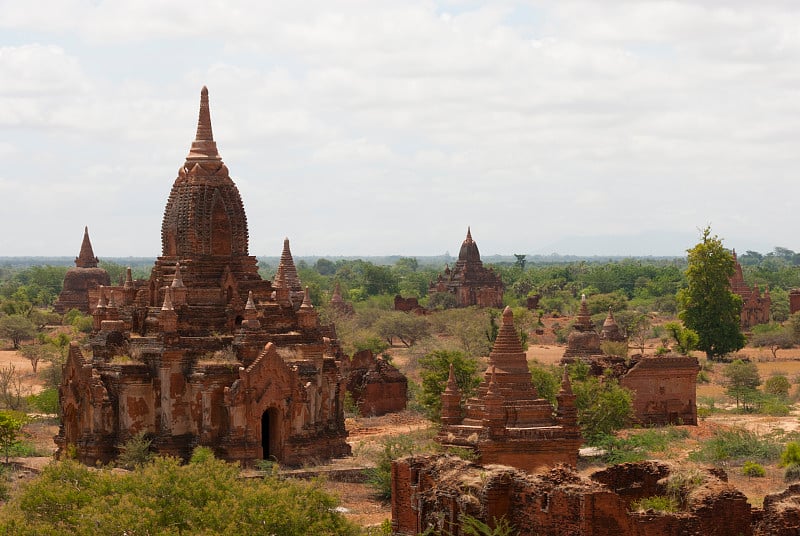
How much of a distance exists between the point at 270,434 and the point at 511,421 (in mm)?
8137

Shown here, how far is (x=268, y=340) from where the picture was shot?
3469 cm

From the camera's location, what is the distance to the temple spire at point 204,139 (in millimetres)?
A: 36688

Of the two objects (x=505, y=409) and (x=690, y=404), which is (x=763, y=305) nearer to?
(x=690, y=404)

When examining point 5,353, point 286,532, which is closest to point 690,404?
point 286,532

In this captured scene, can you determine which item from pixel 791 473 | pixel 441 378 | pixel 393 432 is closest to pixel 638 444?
pixel 791 473

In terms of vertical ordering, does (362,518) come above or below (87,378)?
below

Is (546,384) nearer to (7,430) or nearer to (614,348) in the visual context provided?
(7,430)

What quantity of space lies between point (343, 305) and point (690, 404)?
41622mm

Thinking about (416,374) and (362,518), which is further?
(416,374)

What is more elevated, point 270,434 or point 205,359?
point 205,359

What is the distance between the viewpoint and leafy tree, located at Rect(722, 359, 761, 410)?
5259cm

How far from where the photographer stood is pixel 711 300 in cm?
7069

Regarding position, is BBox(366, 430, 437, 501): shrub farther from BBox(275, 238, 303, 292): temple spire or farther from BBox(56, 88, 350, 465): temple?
BBox(275, 238, 303, 292): temple spire

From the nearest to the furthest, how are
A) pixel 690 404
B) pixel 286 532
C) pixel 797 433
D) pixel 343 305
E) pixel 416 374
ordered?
pixel 286 532 → pixel 797 433 → pixel 690 404 → pixel 416 374 → pixel 343 305
